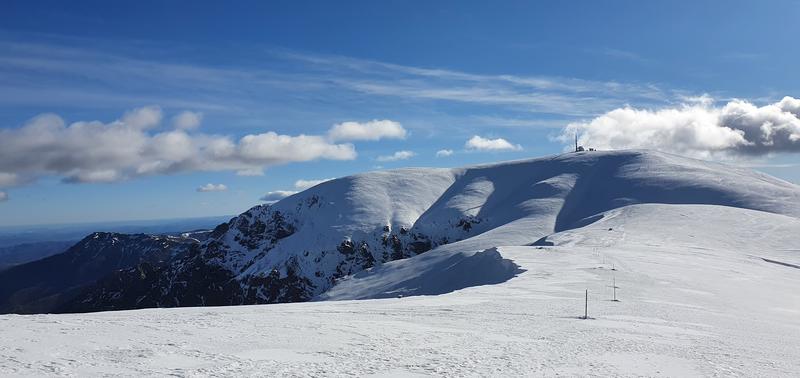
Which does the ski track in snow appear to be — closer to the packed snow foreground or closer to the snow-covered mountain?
the packed snow foreground

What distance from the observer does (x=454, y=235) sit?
5246 inches

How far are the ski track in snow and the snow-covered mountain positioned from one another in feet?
169

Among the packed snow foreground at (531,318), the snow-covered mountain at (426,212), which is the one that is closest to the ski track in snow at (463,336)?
the packed snow foreground at (531,318)

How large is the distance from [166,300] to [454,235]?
108979 millimetres

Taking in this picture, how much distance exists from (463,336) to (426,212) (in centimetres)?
12941

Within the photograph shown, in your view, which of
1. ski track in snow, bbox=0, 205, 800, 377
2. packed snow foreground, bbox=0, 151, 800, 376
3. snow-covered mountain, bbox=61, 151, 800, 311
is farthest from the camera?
snow-covered mountain, bbox=61, 151, 800, 311

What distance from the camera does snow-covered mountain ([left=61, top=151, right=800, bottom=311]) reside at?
116 metres

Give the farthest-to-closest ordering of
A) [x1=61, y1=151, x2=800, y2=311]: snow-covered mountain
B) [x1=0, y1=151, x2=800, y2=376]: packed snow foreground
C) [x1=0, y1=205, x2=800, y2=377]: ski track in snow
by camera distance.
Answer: [x1=61, y1=151, x2=800, y2=311]: snow-covered mountain, [x1=0, y1=151, x2=800, y2=376]: packed snow foreground, [x1=0, y1=205, x2=800, y2=377]: ski track in snow

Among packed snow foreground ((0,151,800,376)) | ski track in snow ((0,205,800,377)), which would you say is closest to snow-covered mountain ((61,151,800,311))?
packed snow foreground ((0,151,800,376))

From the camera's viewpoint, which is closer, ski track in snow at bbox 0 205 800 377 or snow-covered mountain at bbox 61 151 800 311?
ski track in snow at bbox 0 205 800 377

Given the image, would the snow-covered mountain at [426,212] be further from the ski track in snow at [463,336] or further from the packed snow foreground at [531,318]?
the ski track in snow at [463,336]

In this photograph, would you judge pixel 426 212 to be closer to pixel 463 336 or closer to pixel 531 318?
pixel 531 318

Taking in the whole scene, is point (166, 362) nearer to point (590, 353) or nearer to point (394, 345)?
point (394, 345)

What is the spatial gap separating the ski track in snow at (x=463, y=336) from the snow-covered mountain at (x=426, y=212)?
Answer: 5166cm
